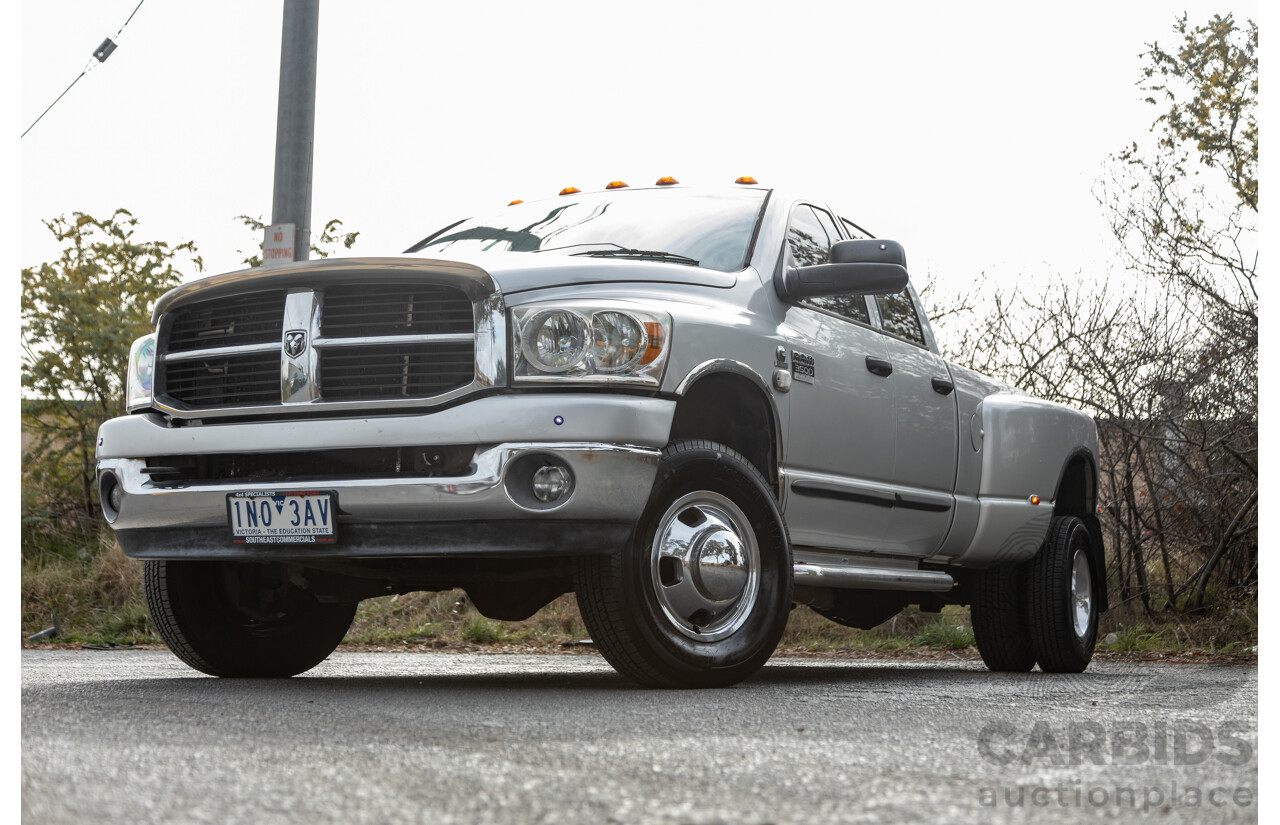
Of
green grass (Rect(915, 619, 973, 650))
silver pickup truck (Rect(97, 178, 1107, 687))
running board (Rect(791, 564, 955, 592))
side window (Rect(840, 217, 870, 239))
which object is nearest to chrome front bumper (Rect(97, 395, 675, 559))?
silver pickup truck (Rect(97, 178, 1107, 687))

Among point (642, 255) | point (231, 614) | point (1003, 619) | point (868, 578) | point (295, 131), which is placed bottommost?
point (1003, 619)

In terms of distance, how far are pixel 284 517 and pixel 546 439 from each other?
912 mm

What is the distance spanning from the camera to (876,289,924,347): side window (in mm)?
6793

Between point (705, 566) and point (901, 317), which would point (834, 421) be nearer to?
point (705, 566)

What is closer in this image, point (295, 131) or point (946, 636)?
point (295, 131)

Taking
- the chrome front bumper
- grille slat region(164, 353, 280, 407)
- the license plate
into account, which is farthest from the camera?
grille slat region(164, 353, 280, 407)

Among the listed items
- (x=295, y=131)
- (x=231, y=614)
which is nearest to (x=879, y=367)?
(x=231, y=614)

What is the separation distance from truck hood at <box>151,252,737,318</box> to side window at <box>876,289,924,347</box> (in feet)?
4.92

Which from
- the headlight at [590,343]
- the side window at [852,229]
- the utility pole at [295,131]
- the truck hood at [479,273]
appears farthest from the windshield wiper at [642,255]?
the utility pole at [295,131]

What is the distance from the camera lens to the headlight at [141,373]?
17.6 feet

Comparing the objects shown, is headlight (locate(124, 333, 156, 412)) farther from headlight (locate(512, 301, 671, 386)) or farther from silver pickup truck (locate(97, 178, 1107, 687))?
headlight (locate(512, 301, 671, 386))

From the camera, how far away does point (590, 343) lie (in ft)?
15.7

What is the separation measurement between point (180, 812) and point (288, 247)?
6365 mm

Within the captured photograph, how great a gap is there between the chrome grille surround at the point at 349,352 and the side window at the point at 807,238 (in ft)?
5.92
